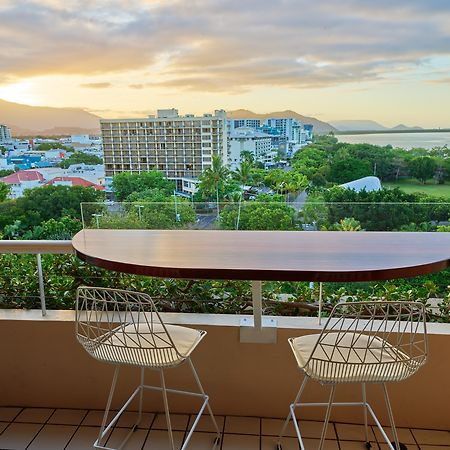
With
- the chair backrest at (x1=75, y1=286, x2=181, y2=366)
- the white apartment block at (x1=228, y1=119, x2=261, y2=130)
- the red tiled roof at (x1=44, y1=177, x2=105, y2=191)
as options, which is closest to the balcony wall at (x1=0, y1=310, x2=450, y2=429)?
the chair backrest at (x1=75, y1=286, x2=181, y2=366)

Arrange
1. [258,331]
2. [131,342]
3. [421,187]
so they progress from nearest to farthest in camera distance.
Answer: [131,342] < [258,331] < [421,187]

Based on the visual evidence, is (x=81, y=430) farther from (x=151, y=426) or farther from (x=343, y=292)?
(x=343, y=292)

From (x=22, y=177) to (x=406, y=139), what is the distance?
2940mm

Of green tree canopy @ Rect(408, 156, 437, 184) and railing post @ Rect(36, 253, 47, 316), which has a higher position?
green tree canopy @ Rect(408, 156, 437, 184)

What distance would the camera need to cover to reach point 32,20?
2904mm

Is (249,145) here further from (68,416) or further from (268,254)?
(68,416)

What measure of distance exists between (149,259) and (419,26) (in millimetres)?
2502

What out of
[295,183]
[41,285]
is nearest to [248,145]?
[295,183]

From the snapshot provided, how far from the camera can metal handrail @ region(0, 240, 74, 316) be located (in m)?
2.18

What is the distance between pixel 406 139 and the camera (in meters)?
2.93

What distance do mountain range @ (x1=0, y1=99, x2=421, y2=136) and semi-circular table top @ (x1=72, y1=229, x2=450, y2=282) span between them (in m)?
1.36

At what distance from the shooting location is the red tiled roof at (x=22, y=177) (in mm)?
3100

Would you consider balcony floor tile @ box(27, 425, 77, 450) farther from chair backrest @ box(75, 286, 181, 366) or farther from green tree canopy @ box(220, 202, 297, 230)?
green tree canopy @ box(220, 202, 297, 230)

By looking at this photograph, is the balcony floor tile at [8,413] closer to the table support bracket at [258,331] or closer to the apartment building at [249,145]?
the table support bracket at [258,331]
